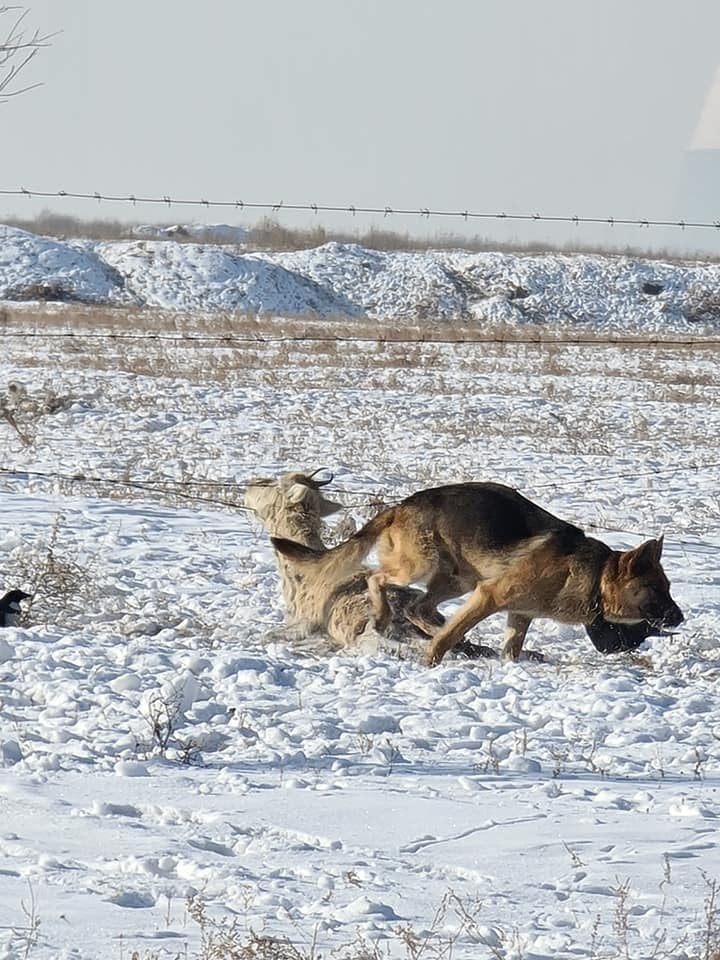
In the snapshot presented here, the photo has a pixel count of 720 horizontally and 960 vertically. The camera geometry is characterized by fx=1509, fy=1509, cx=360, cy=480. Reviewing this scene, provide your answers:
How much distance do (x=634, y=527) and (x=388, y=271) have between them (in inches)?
1584

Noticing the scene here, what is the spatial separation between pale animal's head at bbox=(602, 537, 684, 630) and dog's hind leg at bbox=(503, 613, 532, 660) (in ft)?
1.37

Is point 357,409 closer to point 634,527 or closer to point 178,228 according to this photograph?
point 634,527

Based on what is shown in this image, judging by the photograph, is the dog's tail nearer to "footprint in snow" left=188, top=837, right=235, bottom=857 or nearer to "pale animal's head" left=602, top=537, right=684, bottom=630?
"pale animal's head" left=602, top=537, right=684, bottom=630

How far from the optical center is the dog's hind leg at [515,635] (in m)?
7.52

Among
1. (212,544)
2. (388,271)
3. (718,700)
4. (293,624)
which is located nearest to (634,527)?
(212,544)

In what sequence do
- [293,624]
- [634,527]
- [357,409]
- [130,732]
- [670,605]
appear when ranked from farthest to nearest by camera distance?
[357,409] → [634,527] → [293,624] → [670,605] → [130,732]

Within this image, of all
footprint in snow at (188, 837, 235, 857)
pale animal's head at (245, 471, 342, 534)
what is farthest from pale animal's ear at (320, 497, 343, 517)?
footprint in snow at (188, 837, 235, 857)

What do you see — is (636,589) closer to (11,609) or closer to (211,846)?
(11,609)

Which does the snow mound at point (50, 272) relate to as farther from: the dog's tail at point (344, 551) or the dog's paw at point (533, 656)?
the dog's paw at point (533, 656)

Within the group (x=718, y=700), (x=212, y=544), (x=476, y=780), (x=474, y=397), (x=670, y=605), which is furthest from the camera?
(x=474, y=397)

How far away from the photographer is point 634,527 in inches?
433

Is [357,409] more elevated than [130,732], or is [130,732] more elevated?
[130,732]

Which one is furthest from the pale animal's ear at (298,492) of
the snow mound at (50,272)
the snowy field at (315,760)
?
the snow mound at (50,272)

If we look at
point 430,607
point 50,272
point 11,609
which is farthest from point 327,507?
point 50,272
